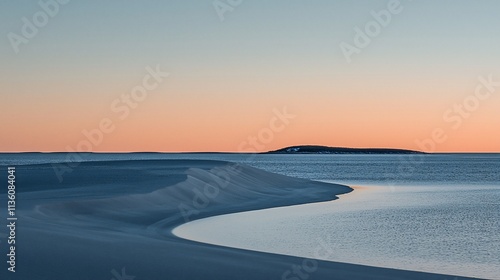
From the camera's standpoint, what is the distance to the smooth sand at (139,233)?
45.2 ft

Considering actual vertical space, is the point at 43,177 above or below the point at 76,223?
above

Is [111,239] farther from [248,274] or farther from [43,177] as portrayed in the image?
[43,177]

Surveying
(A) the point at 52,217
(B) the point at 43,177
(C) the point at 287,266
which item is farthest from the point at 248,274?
(B) the point at 43,177

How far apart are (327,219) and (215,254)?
1357 cm

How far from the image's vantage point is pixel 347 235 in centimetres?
2355

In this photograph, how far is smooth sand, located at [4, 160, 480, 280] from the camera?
13781 mm

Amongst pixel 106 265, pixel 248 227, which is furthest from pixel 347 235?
pixel 106 265

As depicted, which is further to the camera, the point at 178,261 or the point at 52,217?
the point at 52,217

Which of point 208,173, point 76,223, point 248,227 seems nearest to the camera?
point 76,223

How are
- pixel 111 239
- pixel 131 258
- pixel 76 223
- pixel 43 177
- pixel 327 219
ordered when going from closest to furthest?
pixel 131 258 → pixel 111 239 → pixel 76 223 → pixel 327 219 → pixel 43 177

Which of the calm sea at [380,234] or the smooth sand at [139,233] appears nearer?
the smooth sand at [139,233]

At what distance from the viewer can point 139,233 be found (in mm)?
22328

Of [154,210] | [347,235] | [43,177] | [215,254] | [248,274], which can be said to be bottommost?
[248,274]

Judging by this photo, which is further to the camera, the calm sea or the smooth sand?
the calm sea
